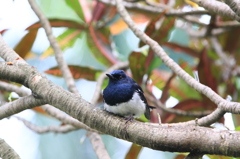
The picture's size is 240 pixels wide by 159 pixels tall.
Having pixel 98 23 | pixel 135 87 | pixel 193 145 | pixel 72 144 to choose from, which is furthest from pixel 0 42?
pixel 72 144

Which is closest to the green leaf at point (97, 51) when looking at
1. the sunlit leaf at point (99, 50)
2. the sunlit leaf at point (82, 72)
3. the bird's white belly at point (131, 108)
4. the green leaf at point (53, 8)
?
the sunlit leaf at point (99, 50)

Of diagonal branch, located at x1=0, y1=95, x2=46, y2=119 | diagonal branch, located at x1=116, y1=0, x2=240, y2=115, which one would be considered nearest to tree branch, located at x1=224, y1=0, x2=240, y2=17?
diagonal branch, located at x1=116, y1=0, x2=240, y2=115

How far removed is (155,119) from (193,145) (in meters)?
1.74

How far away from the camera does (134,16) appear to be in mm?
4391

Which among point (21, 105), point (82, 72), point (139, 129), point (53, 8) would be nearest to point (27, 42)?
point (82, 72)

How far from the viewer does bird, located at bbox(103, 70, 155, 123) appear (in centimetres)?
264

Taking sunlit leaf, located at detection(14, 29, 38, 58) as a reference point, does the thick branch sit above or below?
below

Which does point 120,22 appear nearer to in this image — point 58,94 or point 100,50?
point 100,50

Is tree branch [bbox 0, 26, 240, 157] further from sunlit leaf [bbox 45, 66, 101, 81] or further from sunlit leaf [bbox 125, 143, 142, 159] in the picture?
sunlit leaf [bbox 45, 66, 101, 81]

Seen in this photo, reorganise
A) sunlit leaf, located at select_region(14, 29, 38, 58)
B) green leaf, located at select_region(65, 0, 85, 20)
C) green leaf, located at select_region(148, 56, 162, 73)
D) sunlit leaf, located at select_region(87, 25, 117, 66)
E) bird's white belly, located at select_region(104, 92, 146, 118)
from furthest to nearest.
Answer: sunlit leaf, located at select_region(87, 25, 117, 66) → green leaf, located at select_region(65, 0, 85, 20) → green leaf, located at select_region(148, 56, 162, 73) → sunlit leaf, located at select_region(14, 29, 38, 58) → bird's white belly, located at select_region(104, 92, 146, 118)

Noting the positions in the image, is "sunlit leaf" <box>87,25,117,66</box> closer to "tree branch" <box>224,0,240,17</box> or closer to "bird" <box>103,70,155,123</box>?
"bird" <box>103,70,155,123</box>

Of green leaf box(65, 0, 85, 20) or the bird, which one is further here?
green leaf box(65, 0, 85, 20)

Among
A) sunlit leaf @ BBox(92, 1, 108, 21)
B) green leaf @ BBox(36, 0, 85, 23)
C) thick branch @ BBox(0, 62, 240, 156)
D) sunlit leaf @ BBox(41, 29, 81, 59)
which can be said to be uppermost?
green leaf @ BBox(36, 0, 85, 23)

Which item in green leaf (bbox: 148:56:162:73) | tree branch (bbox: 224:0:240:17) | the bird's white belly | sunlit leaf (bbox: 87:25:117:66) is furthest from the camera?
sunlit leaf (bbox: 87:25:117:66)
